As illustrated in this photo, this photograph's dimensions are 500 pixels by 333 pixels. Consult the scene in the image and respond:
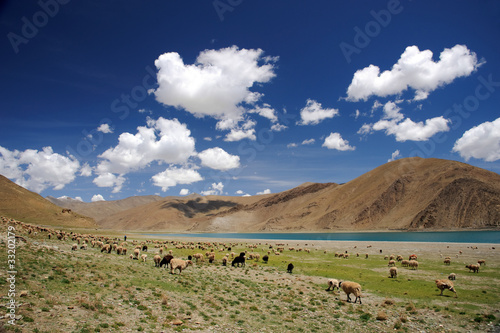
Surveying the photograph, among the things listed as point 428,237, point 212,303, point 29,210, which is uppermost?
point 29,210

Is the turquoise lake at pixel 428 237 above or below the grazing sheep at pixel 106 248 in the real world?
below

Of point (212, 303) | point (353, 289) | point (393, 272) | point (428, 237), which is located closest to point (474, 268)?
point (393, 272)

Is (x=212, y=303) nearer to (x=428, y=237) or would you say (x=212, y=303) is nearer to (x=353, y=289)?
(x=353, y=289)

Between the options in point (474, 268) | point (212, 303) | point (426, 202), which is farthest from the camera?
point (426, 202)

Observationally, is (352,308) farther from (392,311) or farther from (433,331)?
(433,331)

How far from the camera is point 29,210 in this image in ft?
376

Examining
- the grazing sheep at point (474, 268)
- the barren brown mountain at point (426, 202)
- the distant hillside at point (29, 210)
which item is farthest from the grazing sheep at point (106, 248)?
the barren brown mountain at point (426, 202)

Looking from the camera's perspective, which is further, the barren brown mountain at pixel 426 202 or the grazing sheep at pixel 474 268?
the barren brown mountain at pixel 426 202

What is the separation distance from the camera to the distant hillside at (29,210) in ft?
355

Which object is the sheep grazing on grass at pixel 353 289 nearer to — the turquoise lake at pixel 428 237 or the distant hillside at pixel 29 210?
the turquoise lake at pixel 428 237

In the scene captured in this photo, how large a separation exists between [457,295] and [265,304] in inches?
564

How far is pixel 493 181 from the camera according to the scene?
14425cm

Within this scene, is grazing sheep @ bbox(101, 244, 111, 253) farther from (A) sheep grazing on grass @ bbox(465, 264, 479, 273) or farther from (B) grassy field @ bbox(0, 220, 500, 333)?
(A) sheep grazing on grass @ bbox(465, 264, 479, 273)

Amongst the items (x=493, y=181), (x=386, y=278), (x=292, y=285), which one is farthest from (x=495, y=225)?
(x=292, y=285)
